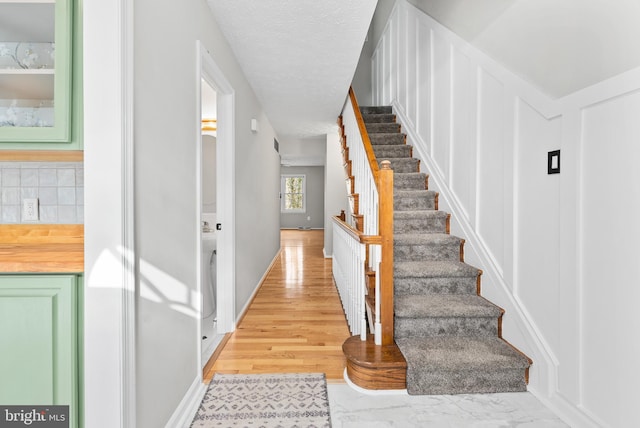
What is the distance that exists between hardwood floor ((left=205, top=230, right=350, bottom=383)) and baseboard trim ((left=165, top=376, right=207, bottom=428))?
0.16 meters

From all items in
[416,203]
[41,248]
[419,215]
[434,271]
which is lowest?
[434,271]

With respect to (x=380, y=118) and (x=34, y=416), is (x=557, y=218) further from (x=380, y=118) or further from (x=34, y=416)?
(x=380, y=118)

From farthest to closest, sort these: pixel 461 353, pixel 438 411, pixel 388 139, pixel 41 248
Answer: pixel 388 139 → pixel 461 353 → pixel 438 411 → pixel 41 248

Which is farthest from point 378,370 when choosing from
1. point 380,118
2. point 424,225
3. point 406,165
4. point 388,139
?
point 380,118

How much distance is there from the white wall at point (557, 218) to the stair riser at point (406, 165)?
0.66 m

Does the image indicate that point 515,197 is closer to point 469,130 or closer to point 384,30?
point 469,130

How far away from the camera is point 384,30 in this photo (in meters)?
5.31

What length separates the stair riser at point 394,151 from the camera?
381 centimetres

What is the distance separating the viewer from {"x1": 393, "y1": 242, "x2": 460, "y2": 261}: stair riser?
2717mm

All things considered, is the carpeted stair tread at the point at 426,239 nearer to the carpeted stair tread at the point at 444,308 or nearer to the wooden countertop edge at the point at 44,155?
the carpeted stair tread at the point at 444,308

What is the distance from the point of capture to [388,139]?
404 centimetres

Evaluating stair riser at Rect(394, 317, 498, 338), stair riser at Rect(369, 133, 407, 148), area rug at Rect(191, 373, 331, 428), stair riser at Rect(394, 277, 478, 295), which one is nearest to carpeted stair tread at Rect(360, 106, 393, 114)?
stair riser at Rect(369, 133, 407, 148)

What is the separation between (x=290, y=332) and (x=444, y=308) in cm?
130

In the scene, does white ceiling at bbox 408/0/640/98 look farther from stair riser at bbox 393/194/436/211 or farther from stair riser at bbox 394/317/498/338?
stair riser at bbox 394/317/498/338
